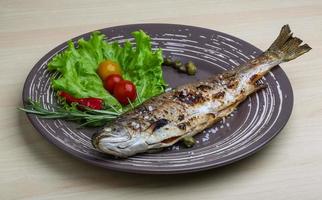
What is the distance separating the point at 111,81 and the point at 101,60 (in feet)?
0.52

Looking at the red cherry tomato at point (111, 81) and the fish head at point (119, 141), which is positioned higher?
the red cherry tomato at point (111, 81)

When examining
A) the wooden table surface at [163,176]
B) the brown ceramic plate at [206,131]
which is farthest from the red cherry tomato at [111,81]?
the wooden table surface at [163,176]

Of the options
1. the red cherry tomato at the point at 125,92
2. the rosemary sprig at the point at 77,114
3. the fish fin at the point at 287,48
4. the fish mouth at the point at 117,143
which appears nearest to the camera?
the fish mouth at the point at 117,143

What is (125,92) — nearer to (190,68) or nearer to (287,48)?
(190,68)

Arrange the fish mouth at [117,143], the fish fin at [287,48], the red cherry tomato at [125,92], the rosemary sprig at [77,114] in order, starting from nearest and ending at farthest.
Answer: the fish mouth at [117,143] < the rosemary sprig at [77,114] < the red cherry tomato at [125,92] < the fish fin at [287,48]

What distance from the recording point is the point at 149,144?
1.56 meters

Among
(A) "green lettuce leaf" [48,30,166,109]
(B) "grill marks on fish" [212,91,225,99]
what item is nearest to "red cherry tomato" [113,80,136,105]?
(A) "green lettuce leaf" [48,30,166,109]

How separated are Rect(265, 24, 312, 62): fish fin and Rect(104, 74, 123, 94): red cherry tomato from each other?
1.60 ft

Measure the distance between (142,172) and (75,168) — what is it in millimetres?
228

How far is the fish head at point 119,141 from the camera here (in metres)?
1.51

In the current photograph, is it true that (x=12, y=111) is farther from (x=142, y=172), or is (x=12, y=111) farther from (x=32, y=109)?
(x=142, y=172)

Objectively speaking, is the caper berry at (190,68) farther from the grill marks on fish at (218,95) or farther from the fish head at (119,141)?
the fish head at (119,141)

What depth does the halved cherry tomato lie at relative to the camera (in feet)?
6.53

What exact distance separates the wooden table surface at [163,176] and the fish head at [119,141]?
97mm
